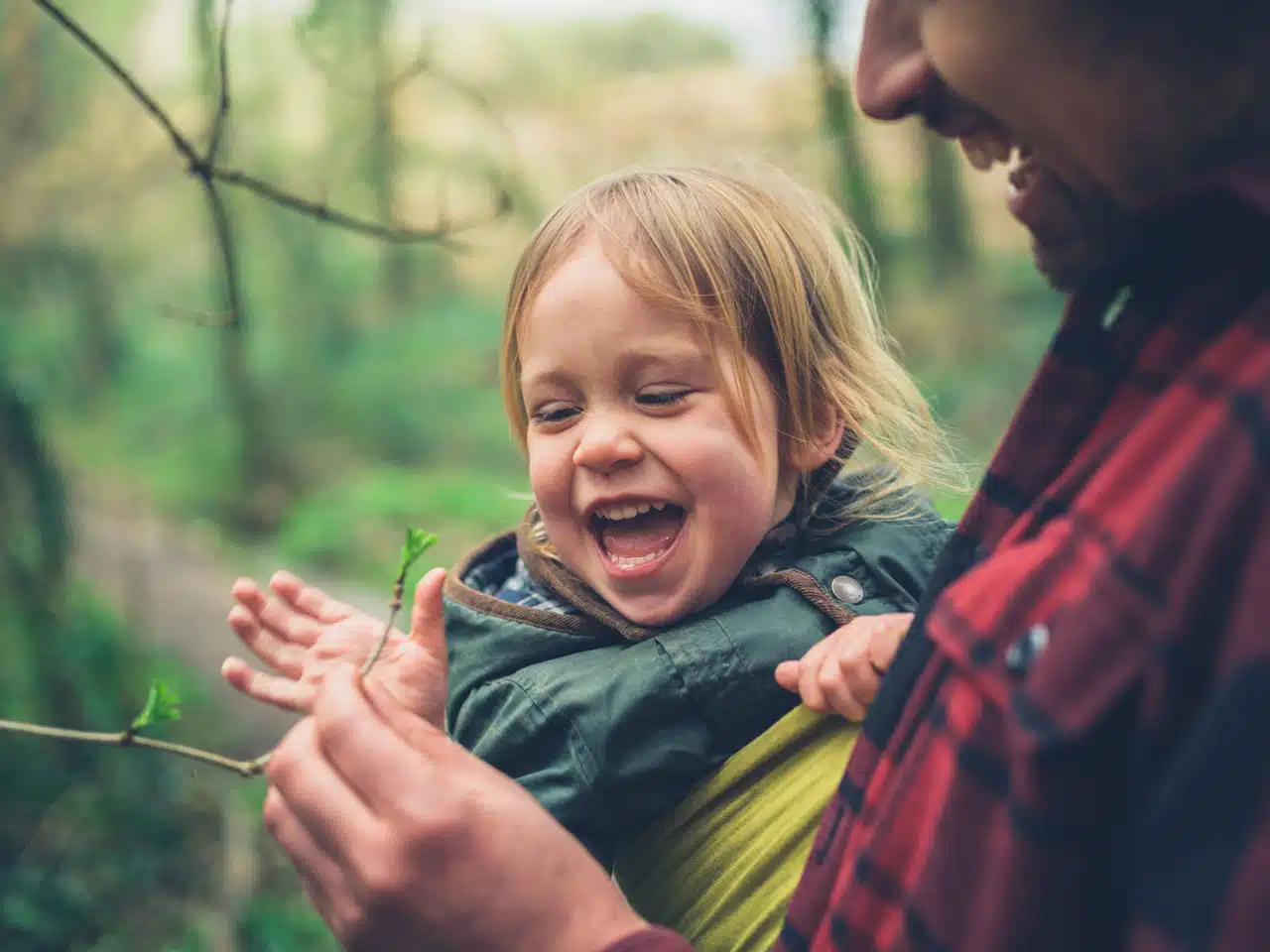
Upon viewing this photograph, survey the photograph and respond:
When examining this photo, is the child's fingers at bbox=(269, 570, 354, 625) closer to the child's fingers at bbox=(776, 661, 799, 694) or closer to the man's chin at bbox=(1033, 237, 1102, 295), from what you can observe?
the child's fingers at bbox=(776, 661, 799, 694)

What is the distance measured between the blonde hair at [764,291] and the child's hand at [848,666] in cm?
36

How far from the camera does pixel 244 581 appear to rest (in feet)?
5.81

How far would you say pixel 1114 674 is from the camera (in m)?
0.71

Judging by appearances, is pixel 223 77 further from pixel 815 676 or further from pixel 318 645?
pixel 815 676

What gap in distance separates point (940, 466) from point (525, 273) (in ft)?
2.46

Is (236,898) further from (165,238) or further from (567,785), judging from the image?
(165,238)

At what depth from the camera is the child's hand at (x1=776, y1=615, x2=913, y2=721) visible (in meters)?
1.24

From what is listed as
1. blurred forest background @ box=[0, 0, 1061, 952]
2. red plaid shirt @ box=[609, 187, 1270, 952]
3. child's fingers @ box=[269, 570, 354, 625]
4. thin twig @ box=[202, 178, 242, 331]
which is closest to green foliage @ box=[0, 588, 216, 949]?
blurred forest background @ box=[0, 0, 1061, 952]

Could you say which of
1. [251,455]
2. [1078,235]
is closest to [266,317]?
[251,455]

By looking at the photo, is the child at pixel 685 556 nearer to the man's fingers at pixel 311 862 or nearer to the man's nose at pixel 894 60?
the man's fingers at pixel 311 862

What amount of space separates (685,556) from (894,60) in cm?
76

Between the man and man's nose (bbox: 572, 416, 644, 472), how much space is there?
1.83 ft

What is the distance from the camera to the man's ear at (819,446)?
1676 mm

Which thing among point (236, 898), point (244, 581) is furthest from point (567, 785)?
point (236, 898)
